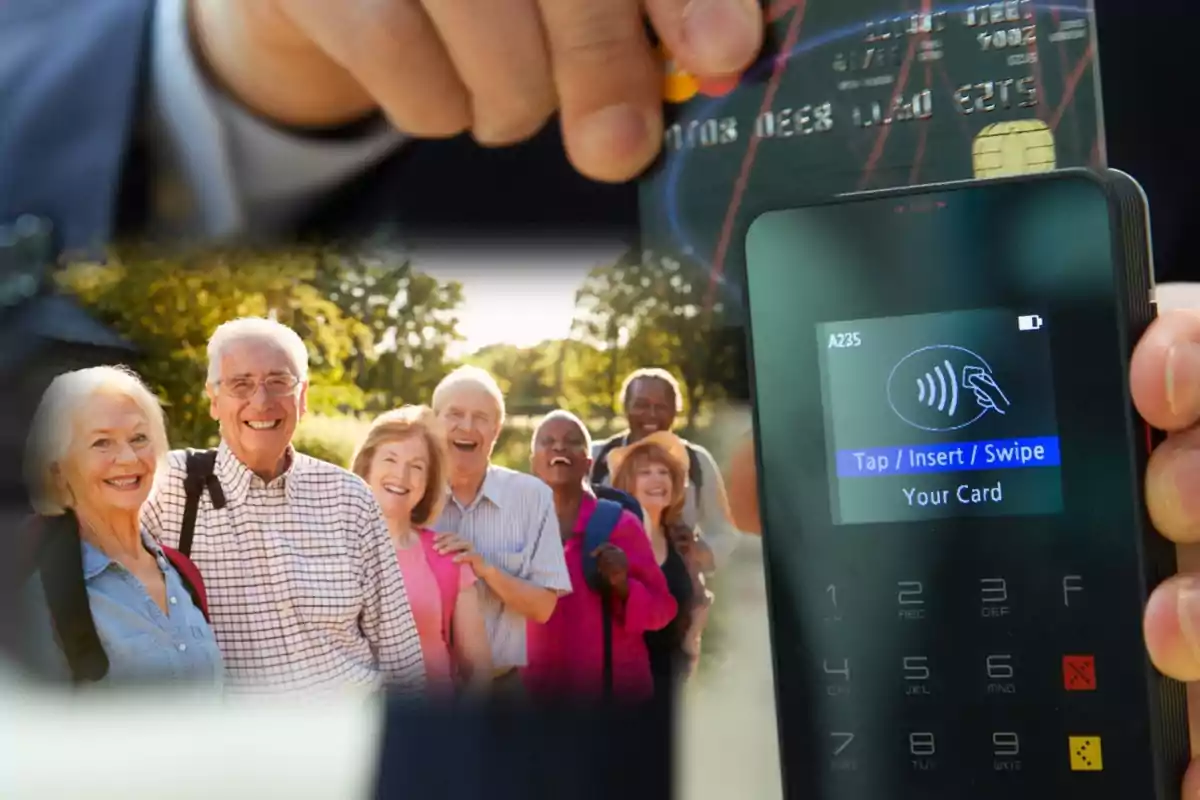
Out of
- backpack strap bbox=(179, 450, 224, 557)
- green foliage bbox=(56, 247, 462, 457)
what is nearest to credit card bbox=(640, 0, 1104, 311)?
green foliage bbox=(56, 247, 462, 457)

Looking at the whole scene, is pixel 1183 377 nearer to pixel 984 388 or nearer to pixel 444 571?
pixel 984 388

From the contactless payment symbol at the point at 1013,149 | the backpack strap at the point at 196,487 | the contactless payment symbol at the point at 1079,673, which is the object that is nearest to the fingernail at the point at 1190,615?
the contactless payment symbol at the point at 1079,673

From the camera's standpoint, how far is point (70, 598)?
0.54m

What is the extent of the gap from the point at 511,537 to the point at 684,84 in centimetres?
20

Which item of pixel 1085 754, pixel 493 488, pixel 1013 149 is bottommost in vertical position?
pixel 1085 754

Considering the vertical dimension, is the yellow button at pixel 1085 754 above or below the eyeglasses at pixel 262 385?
below

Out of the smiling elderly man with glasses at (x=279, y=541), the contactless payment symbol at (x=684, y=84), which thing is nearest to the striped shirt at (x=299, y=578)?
the smiling elderly man with glasses at (x=279, y=541)

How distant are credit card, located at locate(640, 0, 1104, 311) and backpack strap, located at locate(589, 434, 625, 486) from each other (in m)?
0.07

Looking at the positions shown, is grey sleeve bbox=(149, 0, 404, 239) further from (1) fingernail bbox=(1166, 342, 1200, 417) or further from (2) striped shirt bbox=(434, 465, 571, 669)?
(1) fingernail bbox=(1166, 342, 1200, 417)

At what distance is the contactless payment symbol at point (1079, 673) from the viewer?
40 cm

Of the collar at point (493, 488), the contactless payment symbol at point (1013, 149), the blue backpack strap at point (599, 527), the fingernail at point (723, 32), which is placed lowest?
the blue backpack strap at point (599, 527)

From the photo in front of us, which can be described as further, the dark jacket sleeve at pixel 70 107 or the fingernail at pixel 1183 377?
the dark jacket sleeve at pixel 70 107

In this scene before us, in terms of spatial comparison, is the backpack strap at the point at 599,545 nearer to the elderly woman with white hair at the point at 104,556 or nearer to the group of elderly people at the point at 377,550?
the group of elderly people at the point at 377,550

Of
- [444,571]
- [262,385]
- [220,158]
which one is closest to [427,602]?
[444,571]
